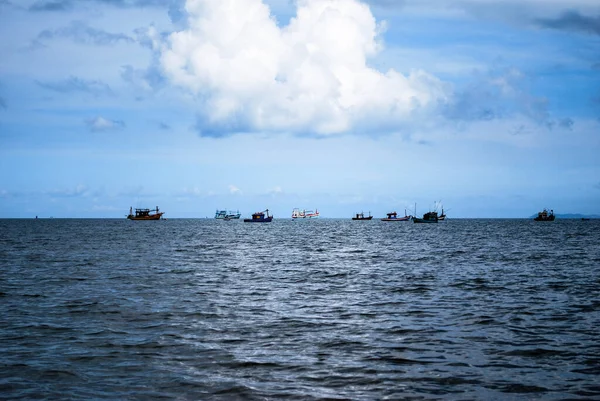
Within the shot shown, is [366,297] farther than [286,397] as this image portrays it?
Yes

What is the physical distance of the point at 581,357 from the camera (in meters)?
14.7

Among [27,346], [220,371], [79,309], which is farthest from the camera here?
[79,309]

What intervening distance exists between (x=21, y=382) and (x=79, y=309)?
10458mm

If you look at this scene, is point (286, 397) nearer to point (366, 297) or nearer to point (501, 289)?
point (366, 297)

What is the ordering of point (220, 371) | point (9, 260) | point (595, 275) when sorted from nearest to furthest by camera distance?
point (220, 371) < point (595, 275) < point (9, 260)

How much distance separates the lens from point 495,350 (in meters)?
15.6

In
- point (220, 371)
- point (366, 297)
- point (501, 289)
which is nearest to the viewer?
point (220, 371)

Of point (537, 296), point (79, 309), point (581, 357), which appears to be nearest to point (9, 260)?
point (79, 309)

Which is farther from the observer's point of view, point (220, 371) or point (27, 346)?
point (27, 346)

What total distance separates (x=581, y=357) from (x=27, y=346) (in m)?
16.2

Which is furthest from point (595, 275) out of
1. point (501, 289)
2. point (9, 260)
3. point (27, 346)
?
point (9, 260)

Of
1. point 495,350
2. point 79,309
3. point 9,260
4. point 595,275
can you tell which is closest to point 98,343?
point 79,309

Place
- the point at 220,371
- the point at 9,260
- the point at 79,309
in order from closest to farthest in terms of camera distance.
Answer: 1. the point at 220,371
2. the point at 79,309
3. the point at 9,260

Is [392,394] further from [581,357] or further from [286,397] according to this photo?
[581,357]
